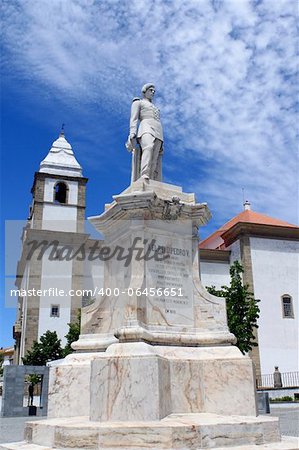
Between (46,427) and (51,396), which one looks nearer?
(46,427)

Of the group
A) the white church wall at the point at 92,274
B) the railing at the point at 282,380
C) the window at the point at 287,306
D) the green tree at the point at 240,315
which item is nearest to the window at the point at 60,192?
the white church wall at the point at 92,274

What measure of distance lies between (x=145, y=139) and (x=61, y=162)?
99.2 ft

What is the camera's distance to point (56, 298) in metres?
32.4

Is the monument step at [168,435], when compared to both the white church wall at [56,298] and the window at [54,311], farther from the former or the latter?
the window at [54,311]

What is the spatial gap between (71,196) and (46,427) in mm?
31349

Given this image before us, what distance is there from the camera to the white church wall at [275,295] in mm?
28656

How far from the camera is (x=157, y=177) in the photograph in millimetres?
7844

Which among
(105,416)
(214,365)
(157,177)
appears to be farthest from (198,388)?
(157,177)

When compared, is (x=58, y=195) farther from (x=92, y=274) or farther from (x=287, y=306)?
(x=287, y=306)

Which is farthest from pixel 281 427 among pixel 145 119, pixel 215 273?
pixel 215 273

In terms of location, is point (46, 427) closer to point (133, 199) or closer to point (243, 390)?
point (243, 390)

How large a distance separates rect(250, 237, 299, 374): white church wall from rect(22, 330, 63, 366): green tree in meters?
11.8

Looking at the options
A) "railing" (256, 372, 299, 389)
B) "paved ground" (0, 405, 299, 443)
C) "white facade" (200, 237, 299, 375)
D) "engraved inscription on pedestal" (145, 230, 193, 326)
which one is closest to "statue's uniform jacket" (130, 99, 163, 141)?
"engraved inscription on pedestal" (145, 230, 193, 326)

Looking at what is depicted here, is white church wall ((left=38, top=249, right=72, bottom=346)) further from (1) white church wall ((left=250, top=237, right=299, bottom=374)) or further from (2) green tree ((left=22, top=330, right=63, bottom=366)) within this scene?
(1) white church wall ((left=250, top=237, right=299, bottom=374))
